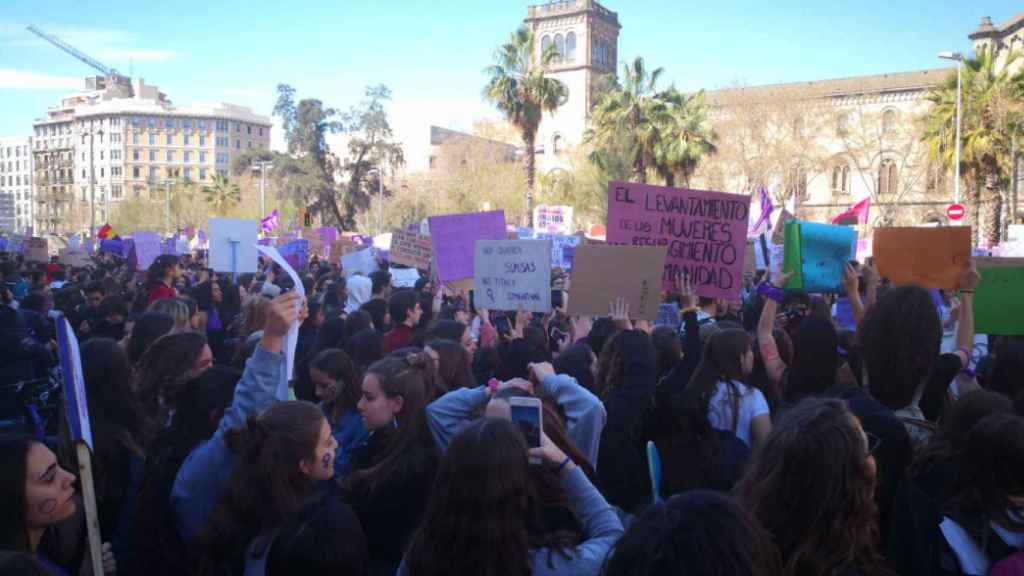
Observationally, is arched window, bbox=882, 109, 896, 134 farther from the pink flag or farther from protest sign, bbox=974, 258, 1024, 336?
protest sign, bbox=974, 258, 1024, 336

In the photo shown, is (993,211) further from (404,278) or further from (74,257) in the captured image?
(74,257)

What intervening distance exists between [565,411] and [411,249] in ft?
28.8

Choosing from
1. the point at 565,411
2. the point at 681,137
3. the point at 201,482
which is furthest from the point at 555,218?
the point at 201,482

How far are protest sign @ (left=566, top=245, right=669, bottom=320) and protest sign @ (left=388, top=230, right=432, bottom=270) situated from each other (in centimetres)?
654

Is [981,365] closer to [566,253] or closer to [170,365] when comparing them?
[170,365]

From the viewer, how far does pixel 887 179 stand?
5256 cm

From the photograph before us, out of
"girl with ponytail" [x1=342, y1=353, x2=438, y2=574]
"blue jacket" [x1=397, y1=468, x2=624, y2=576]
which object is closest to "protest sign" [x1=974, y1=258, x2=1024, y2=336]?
"girl with ponytail" [x1=342, y1=353, x2=438, y2=574]

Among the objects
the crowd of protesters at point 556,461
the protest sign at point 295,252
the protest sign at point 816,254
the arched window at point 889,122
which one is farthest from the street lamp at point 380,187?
the crowd of protesters at point 556,461

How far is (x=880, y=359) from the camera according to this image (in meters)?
3.64

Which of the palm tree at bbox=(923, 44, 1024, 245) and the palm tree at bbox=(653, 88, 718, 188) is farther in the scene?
the palm tree at bbox=(653, 88, 718, 188)

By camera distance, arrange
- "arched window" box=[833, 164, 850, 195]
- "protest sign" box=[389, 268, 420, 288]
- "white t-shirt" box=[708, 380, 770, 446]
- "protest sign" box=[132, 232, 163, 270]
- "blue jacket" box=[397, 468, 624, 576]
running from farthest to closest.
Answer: "arched window" box=[833, 164, 850, 195]
"protest sign" box=[132, 232, 163, 270]
"protest sign" box=[389, 268, 420, 288]
"white t-shirt" box=[708, 380, 770, 446]
"blue jacket" box=[397, 468, 624, 576]

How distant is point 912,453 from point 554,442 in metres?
1.34

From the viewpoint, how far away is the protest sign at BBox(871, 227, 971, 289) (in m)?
5.27

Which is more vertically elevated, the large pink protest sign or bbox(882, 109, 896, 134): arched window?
bbox(882, 109, 896, 134): arched window
